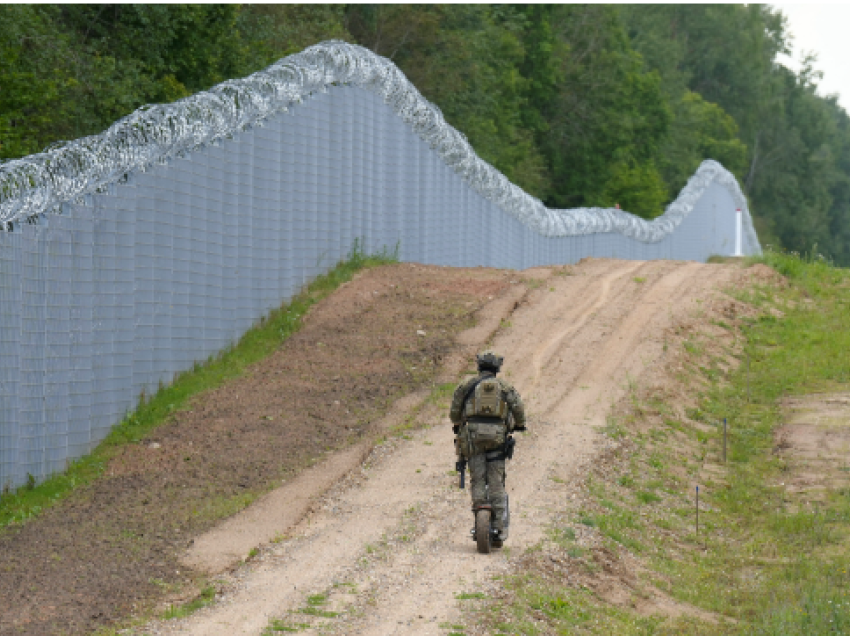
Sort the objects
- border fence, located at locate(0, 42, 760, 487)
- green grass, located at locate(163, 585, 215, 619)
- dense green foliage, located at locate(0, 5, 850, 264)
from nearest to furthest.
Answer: green grass, located at locate(163, 585, 215, 619)
border fence, located at locate(0, 42, 760, 487)
dense green foliage, located at locate(0, 5, 850, 264)

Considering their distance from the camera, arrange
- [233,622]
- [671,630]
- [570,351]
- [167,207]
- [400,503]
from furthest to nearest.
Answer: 1. [570,351]
2. [167,207]
3. [400,503]
4. [671,630]
5. [233,622]

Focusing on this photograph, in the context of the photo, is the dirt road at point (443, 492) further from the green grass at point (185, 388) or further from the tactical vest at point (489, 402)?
the green grass at point (185, 388)

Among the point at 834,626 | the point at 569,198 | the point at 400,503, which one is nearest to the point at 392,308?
the point at 400,503

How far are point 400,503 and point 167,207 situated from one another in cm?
565

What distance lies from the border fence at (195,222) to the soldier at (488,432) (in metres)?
4.80

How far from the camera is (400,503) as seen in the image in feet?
39.8

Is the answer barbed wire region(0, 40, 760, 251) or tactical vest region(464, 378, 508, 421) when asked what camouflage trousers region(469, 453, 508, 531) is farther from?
barbed wire region(0, 40, 760, 251)

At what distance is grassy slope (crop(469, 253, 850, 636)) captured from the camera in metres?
9.97

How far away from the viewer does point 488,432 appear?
10.4m

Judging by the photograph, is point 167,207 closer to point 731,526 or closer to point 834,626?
point 731,526

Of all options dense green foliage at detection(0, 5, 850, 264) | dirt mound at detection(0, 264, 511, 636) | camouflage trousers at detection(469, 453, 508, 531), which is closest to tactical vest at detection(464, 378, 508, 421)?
camouflage trousers at detection(469, 453, 508, 531)

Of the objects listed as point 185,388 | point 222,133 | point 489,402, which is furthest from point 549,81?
point 489,402

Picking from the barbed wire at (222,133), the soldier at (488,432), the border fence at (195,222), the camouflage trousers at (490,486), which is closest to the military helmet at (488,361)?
the soldier at (488,432)

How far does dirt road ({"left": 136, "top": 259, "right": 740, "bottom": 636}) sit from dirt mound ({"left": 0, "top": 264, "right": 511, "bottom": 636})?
0.47 meters
